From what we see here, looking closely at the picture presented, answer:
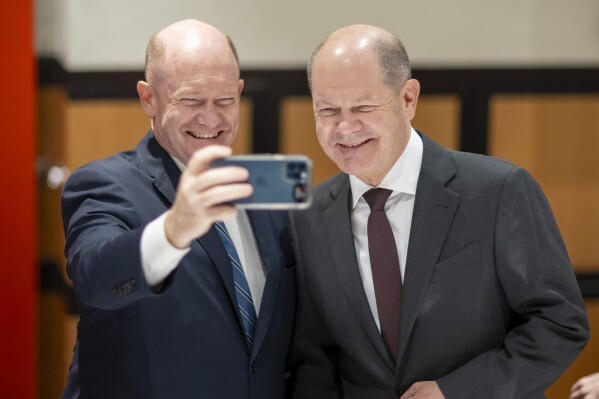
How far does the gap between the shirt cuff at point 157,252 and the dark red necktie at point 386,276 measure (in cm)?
54

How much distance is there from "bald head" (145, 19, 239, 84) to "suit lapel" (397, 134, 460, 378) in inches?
20.0

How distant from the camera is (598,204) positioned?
409 cm

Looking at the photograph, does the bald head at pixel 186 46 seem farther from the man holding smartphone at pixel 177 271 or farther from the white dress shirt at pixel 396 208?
the white dress shirt at pixel 396 208

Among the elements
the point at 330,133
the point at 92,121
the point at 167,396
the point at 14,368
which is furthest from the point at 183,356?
the point at 92,121

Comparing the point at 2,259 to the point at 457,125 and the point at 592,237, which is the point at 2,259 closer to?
the point at 457,125

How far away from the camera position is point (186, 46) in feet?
6.27

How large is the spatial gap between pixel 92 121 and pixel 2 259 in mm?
816

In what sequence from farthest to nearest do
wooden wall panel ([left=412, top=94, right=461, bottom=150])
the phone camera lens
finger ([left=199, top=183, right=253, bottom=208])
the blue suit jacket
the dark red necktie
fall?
wooden wall panel ([left=412, top=94, right=461, bottom=150]) → the dark red necktie → the blue suit jacket → the phone camera lens → finger ([left=199, top=183, right=253, bottom=208])

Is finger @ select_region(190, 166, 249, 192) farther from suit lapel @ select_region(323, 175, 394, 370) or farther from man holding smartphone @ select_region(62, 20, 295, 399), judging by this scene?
suit lapel @ select_region(323, 175, 394, 370)

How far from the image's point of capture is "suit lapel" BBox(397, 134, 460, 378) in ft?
6.06

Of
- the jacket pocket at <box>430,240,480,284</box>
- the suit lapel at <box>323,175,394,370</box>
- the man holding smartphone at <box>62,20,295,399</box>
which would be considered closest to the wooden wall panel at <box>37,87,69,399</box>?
the man holding smartphone at <box>62,20,295,399</box>

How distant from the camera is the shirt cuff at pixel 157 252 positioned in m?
1.48

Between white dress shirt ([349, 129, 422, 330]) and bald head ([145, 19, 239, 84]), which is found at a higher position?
bald head ([145, 19, 239, 84])

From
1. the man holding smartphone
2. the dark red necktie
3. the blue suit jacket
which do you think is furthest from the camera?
the dark red necktie
